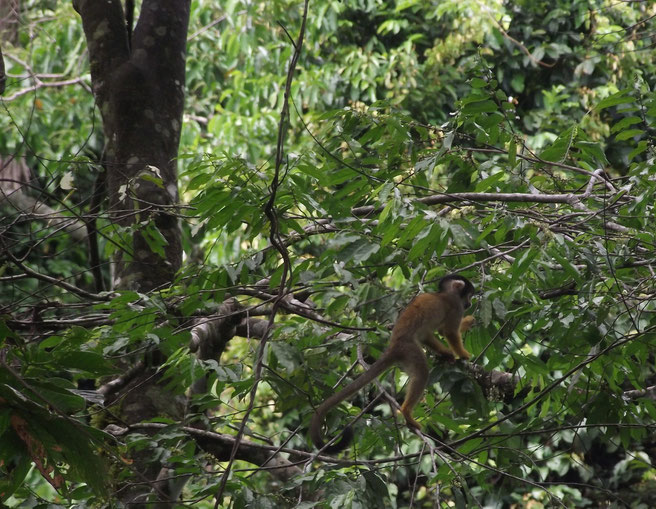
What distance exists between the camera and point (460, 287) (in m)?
3.29

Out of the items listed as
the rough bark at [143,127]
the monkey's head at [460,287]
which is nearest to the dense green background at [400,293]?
the monkey's head at [460,287]

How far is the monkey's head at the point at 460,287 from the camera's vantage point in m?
3.28

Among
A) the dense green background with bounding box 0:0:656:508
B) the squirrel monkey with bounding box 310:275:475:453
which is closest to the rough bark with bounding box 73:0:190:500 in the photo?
the dense green background with bounding box 0:0:656:508

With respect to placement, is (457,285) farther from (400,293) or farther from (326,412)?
(326,412)

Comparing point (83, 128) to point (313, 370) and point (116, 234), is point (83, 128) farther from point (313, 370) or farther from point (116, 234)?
point (313, 370)

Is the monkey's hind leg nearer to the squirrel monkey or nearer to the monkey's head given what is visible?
the squirrel monkey

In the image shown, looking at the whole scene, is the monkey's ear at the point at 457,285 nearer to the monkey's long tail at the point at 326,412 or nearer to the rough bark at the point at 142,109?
the monkey's long tail at the point at 326,412

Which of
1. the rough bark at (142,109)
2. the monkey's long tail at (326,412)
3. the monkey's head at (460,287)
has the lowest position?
the monkey's long tail at (326,412)

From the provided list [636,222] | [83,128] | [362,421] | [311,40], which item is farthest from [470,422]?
[83,128]

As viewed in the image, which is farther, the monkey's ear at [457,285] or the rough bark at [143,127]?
the rough bark at [143,127]

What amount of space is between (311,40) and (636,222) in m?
5.56

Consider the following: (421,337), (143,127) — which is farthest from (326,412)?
(143,127)

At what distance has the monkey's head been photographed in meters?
3.28

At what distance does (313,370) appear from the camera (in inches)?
122
